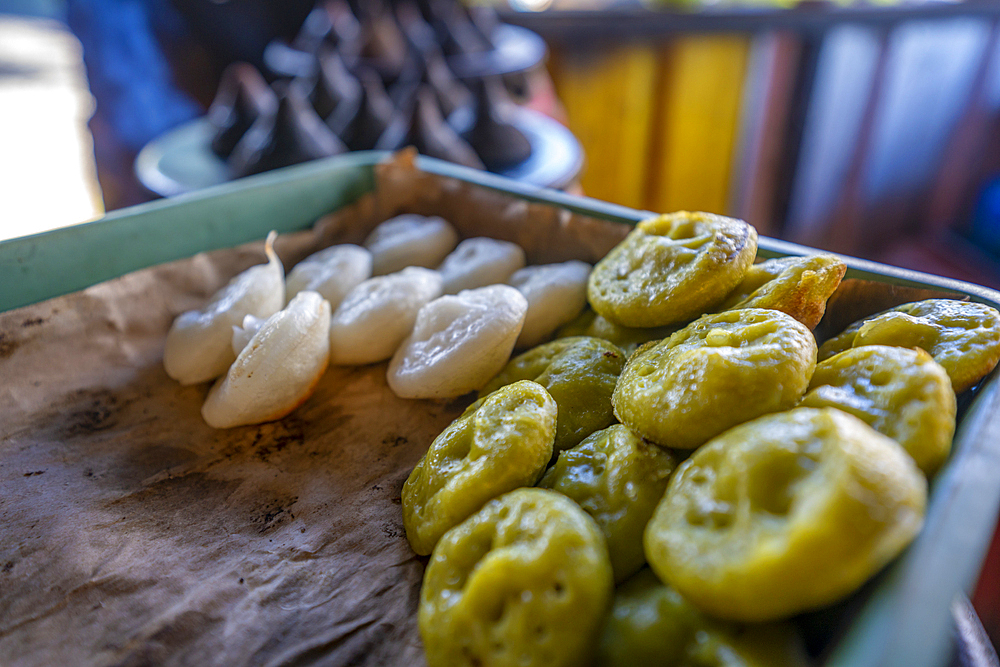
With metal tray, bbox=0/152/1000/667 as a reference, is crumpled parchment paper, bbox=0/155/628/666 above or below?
below

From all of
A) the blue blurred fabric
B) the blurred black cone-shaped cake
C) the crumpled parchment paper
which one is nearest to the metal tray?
the crumpled parchment paper

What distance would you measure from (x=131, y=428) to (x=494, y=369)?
0.43 m

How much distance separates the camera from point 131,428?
723 millimetres

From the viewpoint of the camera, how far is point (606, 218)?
2.80ft

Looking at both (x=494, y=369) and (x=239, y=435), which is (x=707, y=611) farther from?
(x=239, y=435)

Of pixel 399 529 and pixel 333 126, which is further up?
pixel 333 126

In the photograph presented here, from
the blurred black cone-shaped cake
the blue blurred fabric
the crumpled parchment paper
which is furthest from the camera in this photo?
the blue blurred fabric

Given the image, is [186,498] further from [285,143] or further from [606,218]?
[285,143]

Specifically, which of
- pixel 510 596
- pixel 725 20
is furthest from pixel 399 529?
pixel 725 20

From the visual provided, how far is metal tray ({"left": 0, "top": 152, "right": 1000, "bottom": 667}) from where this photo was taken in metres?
0.35

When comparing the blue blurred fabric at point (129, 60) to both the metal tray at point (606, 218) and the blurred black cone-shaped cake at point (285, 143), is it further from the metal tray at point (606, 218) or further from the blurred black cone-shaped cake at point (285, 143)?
the metal tray at point (606, 218)

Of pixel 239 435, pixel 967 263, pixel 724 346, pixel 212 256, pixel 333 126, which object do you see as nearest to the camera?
pixel 724 346

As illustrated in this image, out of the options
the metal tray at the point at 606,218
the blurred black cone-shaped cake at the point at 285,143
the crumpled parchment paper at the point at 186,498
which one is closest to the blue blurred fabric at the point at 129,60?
the blurred black cone-shaped cake at the point at 285,143

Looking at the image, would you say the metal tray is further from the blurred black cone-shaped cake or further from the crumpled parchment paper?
the blurred black cone-shaped cake
